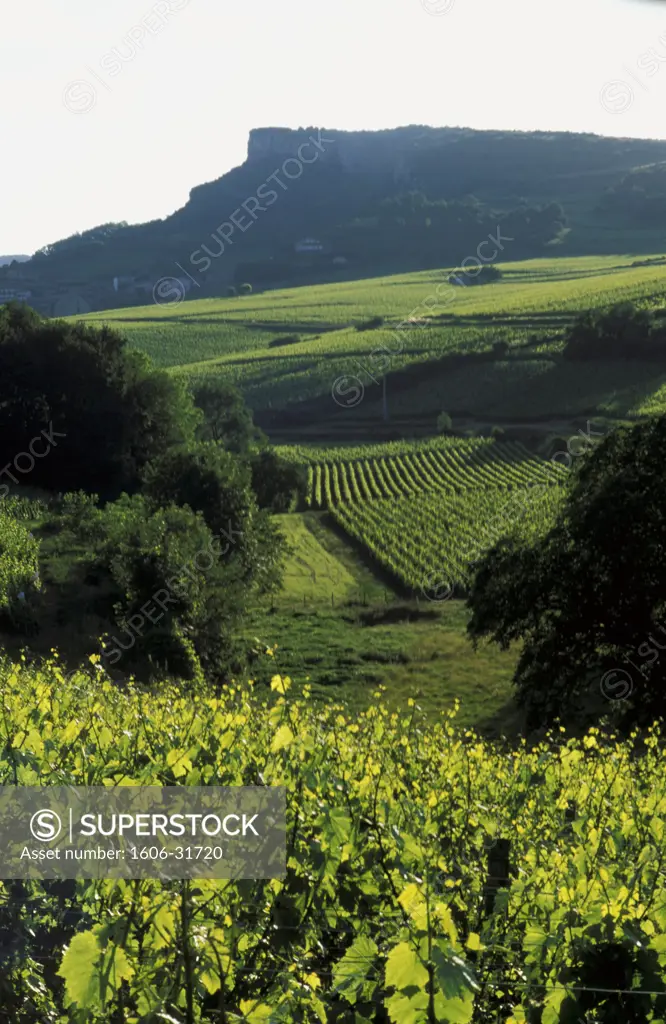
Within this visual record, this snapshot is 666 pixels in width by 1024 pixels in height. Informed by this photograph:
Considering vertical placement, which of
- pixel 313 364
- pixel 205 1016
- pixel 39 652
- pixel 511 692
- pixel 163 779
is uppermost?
pixel 313 364

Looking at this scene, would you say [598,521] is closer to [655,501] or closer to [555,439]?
[655,501]

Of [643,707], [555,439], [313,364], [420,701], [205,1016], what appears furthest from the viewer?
[313,364]

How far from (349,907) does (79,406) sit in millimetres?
39297

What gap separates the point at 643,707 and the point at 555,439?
2200 inches

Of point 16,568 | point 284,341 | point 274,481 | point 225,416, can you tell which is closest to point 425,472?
point 274,481

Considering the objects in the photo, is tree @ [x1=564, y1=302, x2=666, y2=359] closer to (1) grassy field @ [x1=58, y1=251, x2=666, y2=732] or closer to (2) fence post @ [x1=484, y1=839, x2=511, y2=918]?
(1) grassy field @ [x1=58, y1=251, x2=666, y2=732]

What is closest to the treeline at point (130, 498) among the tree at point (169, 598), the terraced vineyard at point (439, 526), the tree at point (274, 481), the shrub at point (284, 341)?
the tree at point (169, 598)

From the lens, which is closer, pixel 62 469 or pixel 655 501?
pixel 655 501

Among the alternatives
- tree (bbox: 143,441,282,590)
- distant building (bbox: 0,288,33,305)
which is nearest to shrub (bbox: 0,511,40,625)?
tree (bbox: 143,441,282,590)

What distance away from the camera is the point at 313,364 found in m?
113

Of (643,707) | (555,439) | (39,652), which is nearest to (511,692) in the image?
(643,707)

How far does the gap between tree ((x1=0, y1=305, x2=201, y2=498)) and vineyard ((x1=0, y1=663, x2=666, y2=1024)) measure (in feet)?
118

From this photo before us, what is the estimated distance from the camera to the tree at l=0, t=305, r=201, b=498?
41.3m

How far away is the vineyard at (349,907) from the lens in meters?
3.91
